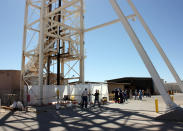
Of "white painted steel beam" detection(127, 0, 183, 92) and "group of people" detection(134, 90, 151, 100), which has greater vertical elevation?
"white painted steel beam" detection(127, 0, 183, 92)

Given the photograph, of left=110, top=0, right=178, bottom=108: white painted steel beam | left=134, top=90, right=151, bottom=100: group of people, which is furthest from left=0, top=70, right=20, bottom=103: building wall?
left=134, top=90, right=151, bottom=100: group of people

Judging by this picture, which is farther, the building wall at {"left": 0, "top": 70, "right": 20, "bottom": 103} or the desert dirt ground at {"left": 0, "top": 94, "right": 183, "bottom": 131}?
the building wall at {"left": 0, "top": 70, "right": 20, "bottom": 103}

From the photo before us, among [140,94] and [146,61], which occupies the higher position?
[146,61]

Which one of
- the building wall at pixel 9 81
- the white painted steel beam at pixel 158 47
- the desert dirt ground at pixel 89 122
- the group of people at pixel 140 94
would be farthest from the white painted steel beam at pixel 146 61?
the building wall at pixel 9 81

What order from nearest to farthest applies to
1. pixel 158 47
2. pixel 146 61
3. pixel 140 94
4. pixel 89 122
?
pixel 89 122, pixel 146 61, pixel 158 47, pixel 140 94

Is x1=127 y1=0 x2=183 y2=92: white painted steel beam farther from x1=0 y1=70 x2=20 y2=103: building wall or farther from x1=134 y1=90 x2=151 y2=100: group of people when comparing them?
x1=0 y1=70 x2=20 y2=103: building wall

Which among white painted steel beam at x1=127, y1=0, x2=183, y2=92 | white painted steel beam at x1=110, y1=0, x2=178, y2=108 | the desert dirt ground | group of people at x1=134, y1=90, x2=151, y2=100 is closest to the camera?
the desert dirt ground

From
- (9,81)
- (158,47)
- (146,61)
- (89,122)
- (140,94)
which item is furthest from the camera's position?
(140,94)

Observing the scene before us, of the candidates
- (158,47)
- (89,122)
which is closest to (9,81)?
(89,122)

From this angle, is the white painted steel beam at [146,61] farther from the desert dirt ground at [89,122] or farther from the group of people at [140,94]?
the group of people at [140,94]

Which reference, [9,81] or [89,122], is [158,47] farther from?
[9,81]

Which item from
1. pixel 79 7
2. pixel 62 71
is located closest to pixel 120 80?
pixel 62 71

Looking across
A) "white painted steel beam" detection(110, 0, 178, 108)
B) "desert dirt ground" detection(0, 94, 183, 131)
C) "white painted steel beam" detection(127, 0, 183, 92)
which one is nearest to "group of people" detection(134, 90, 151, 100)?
"white painted steel beam" detection(127, 0, 183, 92)

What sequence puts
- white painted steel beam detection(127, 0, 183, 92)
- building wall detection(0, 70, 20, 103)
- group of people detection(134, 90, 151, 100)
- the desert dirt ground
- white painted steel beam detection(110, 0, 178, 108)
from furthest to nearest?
group of people detection(134, 90, 151, 100), building wall detection(0, 70, 20, 103), white painted steel beam detection(127, 0, 183, 92), white painted steel beam detection(110, 0, 178, 108), the desert dirt ground
